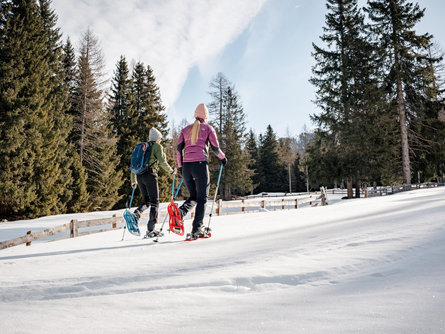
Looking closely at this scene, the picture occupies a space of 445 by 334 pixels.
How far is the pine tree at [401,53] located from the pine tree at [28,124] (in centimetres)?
2638

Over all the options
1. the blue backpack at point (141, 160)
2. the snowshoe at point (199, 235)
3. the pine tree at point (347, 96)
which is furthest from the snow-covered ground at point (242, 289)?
the pine tree at point (347, 96)

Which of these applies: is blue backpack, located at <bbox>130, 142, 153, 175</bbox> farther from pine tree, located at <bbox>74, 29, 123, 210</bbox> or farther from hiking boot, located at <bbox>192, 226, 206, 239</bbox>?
pine tree, located at <bbox>74, 29, 123, 210</bbox>

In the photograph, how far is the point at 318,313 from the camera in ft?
5.61

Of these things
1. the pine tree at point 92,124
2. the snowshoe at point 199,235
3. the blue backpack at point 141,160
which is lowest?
the snowshoe at point 199,235

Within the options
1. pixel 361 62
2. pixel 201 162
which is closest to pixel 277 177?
pixel 361 62

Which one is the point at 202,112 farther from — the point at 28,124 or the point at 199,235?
the point at 28,124

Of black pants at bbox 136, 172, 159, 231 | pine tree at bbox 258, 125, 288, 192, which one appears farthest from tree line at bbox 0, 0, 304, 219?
pine tree at bbox 258, 125, 288, 192

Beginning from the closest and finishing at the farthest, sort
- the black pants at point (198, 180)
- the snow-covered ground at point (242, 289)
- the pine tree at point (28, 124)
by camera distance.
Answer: the snow-covered ground at point (242, 289), the black pants at point (198, 180), the pine tree at point (28, 124)

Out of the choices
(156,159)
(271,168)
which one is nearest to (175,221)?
(156,159)

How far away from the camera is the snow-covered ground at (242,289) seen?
1.62m

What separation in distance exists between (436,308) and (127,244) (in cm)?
423

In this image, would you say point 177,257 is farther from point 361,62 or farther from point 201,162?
point 361,62

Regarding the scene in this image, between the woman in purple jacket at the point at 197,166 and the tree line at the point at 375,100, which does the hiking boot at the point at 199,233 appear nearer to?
the woman in purple jacket at the point at 197,166

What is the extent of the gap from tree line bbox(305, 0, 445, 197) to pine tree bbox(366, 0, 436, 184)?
72mm
